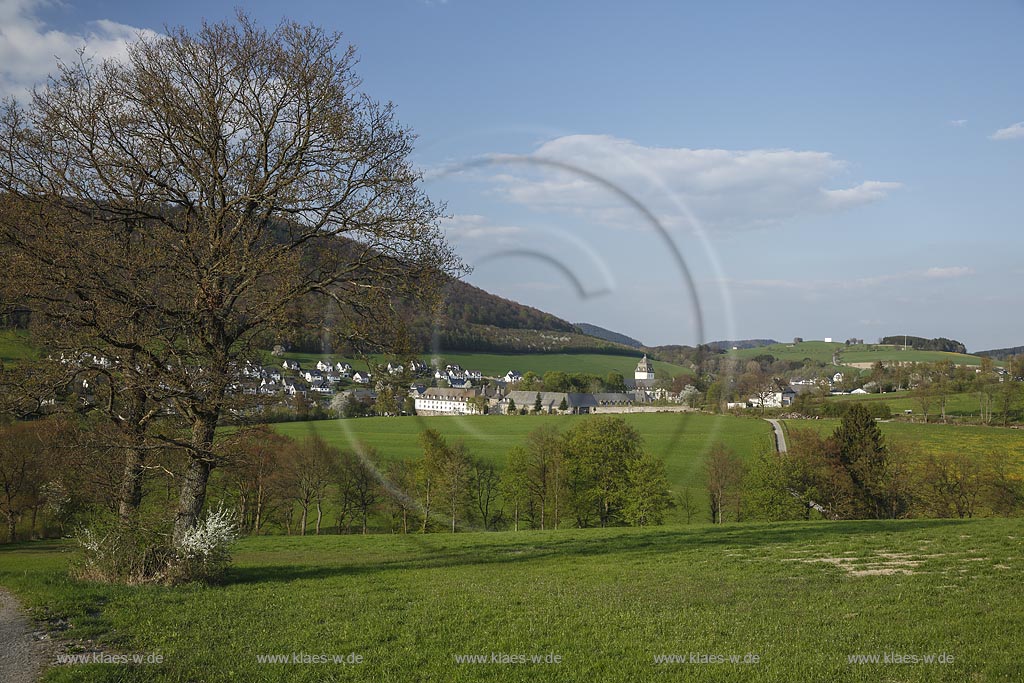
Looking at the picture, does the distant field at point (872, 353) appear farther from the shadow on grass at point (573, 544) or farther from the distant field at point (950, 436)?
the shadow on grass at point (573, 544)

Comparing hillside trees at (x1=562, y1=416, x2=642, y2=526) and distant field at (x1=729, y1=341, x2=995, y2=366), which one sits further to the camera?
distant field at (x1=729, y1=341, x2=995, y2=366)

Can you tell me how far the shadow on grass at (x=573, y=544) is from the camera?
15758 millimetres

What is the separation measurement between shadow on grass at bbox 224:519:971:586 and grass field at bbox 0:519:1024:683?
0.97 feet

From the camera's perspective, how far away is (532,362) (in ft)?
65.8

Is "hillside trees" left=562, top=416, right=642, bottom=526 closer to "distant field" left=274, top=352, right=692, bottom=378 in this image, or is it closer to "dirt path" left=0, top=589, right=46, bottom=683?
"distant field" left=274, top=352, right=692, bottom=378

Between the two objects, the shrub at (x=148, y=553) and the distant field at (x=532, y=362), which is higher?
the distant field at (x=532, y=362)

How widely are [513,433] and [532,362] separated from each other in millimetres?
10414

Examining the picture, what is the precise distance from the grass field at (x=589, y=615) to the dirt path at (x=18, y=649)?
32 cm

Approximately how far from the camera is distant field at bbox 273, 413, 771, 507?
21417mm

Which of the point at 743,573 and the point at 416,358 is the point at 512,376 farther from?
the point at 743,573

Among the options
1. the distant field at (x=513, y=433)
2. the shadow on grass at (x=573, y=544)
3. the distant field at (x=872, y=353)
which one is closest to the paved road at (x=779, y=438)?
the distant field at (x=513, y=433)

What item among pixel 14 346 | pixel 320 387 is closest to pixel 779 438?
pixel 320 387

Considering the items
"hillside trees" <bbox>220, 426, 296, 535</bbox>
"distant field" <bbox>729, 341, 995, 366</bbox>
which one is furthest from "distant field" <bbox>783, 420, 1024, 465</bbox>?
"distant field" <bbox>729, 341, 995, 366</bbox>

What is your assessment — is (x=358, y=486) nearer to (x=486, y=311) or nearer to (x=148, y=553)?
(x=486, y=311)
